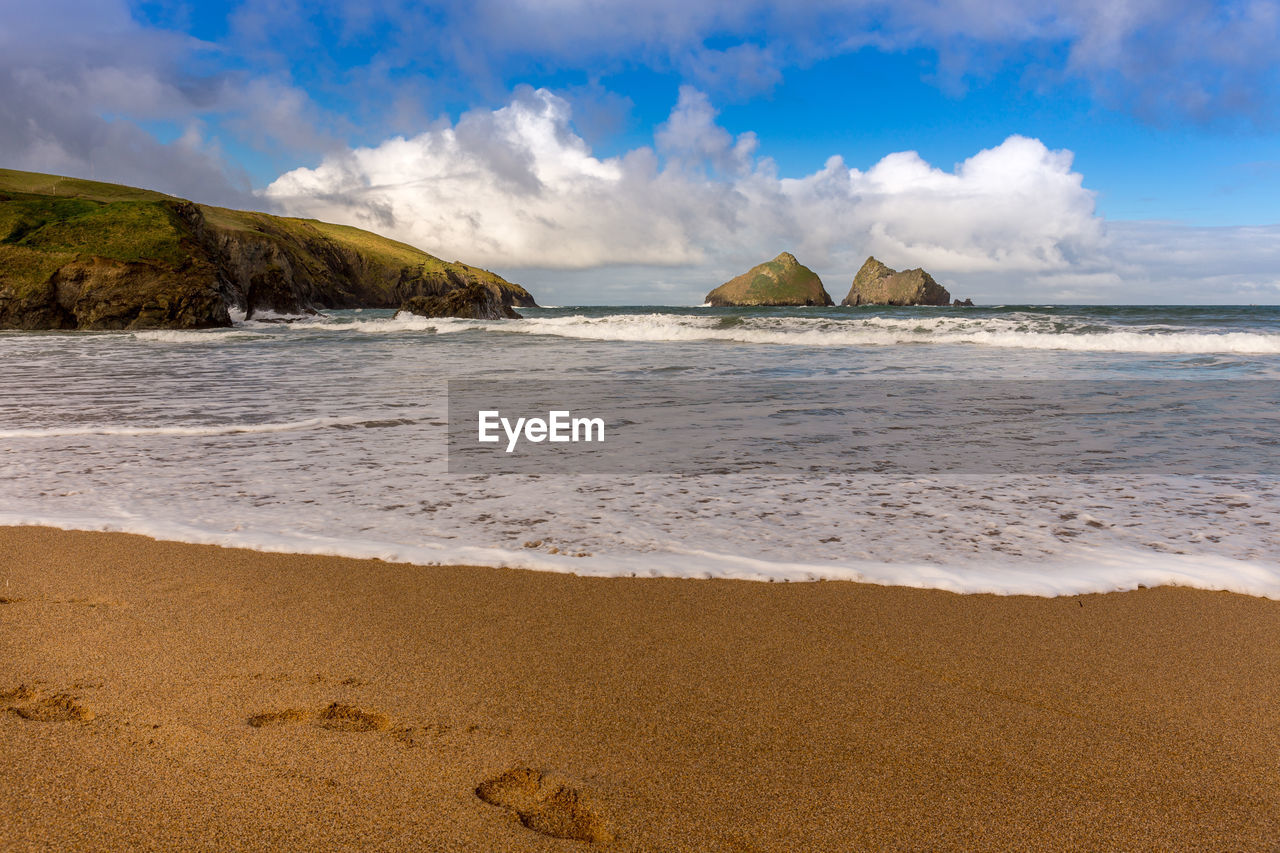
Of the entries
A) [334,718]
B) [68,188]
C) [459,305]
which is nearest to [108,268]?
[459,305]

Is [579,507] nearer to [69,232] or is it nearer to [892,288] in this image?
[69,232]

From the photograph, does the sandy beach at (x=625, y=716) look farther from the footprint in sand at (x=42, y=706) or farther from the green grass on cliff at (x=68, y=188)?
the green grass on cliff at (x=68, y=188)

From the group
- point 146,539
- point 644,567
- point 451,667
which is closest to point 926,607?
point 644,567

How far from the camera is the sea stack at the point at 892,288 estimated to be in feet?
322

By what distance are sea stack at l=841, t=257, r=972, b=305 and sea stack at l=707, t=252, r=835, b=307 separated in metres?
5.43

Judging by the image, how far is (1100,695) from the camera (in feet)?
6.81

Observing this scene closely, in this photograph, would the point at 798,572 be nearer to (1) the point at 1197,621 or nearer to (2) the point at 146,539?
(1) the point at 1197,621

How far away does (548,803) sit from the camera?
1.62 m

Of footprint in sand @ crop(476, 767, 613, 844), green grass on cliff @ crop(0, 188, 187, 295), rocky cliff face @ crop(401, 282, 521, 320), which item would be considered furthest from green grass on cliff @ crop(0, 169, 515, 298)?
footprint in sand @ crop(476, 767, 613, 844)

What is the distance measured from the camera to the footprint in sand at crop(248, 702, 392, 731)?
1.90 meters

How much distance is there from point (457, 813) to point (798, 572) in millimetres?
1808
